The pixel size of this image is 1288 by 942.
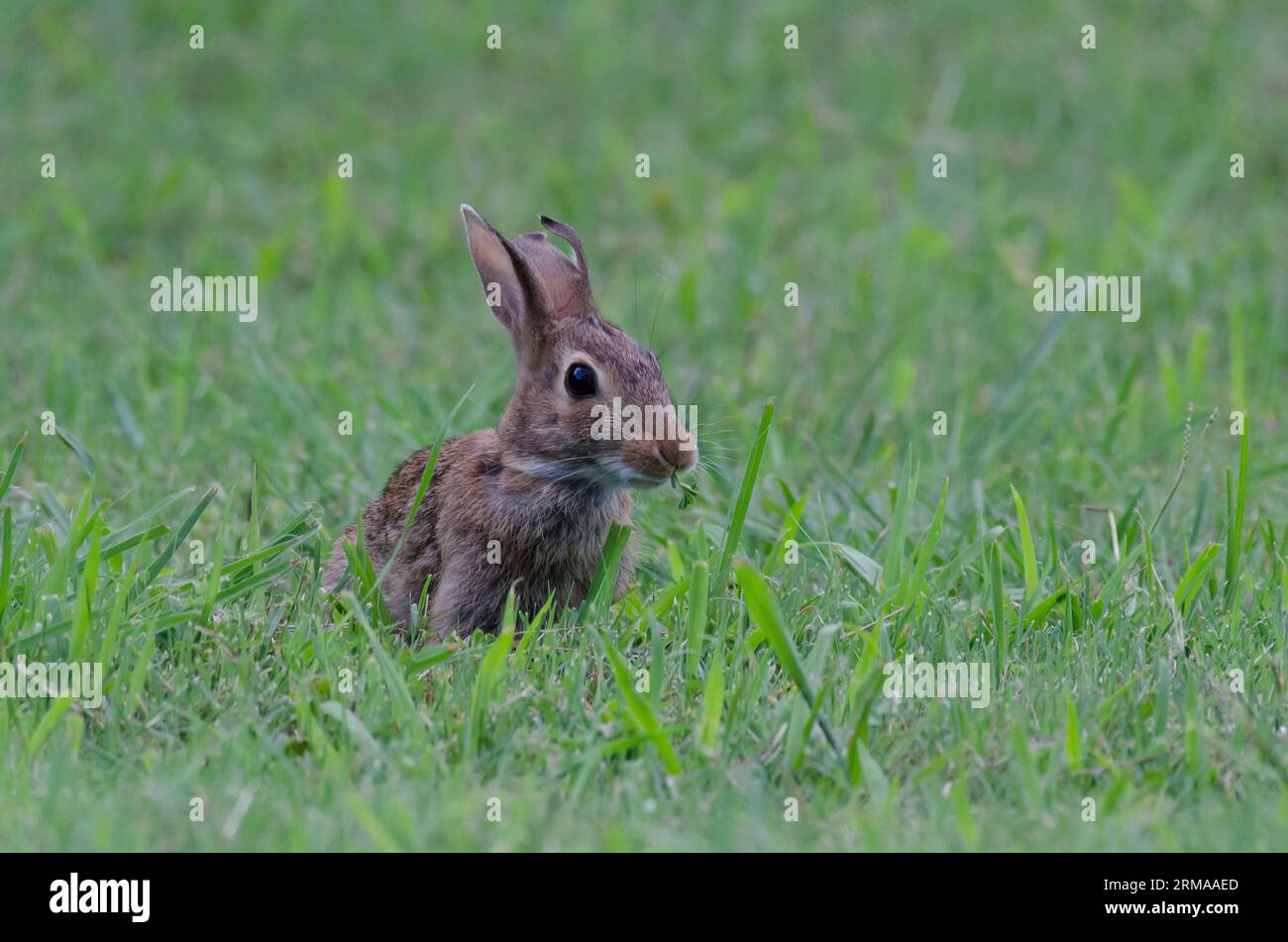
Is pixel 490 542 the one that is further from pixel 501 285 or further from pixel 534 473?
pixel 501 285

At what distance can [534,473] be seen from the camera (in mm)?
5406

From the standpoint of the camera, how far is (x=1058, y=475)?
6.66 metres

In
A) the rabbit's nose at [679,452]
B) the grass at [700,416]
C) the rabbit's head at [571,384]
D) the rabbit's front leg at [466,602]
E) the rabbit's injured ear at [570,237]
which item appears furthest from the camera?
the rabbit's injured ear at [570,237]

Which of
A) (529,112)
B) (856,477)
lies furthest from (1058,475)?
(529,112)

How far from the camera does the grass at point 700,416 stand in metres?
4.30

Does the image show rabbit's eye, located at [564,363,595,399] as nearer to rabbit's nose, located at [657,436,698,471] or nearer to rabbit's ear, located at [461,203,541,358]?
rabbit's ear, located at [461,203,541,358]

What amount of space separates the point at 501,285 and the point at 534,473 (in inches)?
23.8

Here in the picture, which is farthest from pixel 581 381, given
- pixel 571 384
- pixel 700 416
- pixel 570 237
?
pixel 700 416

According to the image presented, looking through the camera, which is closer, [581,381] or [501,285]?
[581,381]

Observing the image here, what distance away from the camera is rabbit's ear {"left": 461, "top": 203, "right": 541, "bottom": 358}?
5.44m

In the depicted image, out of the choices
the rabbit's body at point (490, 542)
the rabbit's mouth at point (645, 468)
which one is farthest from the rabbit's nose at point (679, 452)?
the rabbit's body at point (490, 542)

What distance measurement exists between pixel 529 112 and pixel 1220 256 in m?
4.16

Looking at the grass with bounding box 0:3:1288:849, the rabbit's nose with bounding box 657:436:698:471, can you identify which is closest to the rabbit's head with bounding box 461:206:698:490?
the rabbit's nose with bounding box 657:436:698:471

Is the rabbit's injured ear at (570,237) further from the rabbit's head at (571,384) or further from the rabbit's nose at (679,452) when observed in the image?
the rabbit's nose at (679,452)
